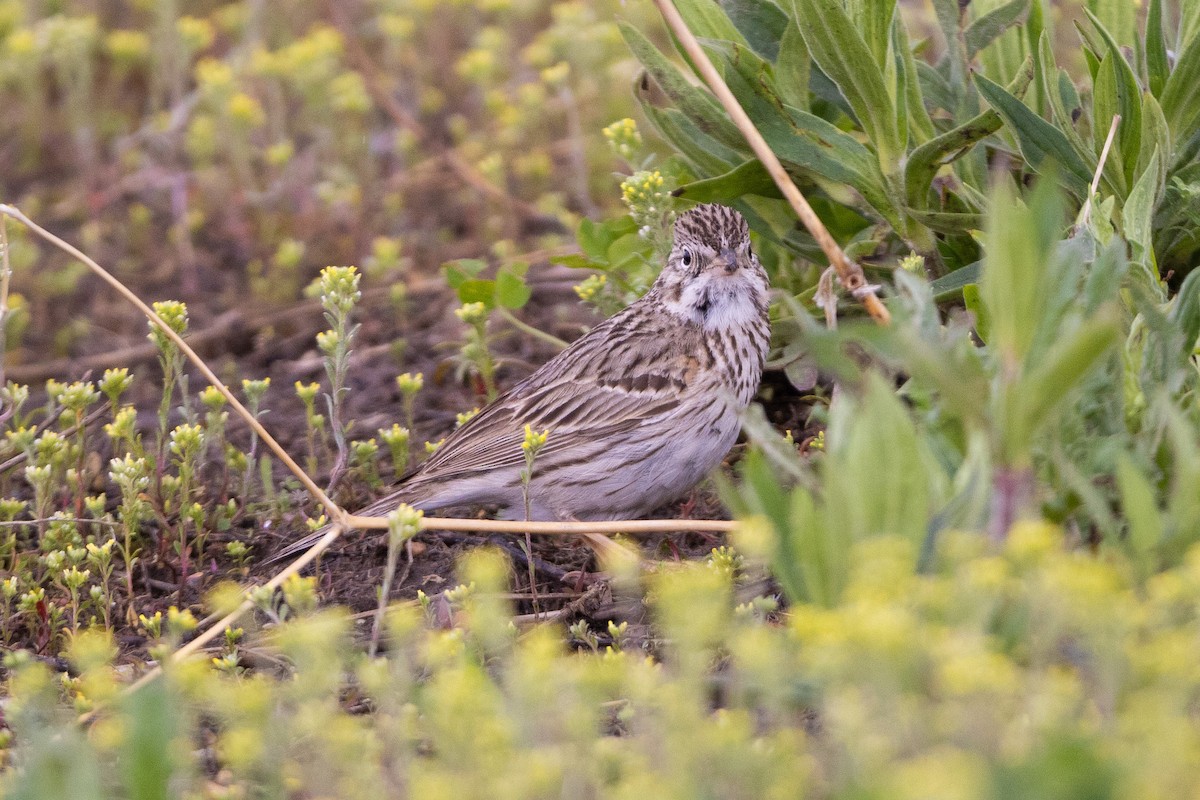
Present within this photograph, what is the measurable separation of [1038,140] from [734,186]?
1120mm

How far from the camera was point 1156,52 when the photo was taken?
4867mm

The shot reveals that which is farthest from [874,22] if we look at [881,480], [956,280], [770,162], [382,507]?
[382,507]

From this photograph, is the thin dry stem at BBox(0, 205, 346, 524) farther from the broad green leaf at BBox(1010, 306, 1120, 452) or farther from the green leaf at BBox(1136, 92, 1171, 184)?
the green leaf at BBox(1136, 92, 1171, 184)

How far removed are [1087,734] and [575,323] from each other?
184 inches

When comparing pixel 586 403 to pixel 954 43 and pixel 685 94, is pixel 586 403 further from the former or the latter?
pixel 954 43

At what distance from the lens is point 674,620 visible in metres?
2.72

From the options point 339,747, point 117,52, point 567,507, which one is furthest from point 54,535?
point 117,52

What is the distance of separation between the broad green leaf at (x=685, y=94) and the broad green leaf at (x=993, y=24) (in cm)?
88

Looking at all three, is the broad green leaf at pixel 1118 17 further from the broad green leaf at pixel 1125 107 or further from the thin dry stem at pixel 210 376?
the thin dry stem at pixel 210 376

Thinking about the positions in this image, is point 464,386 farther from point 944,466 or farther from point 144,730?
point 144,730

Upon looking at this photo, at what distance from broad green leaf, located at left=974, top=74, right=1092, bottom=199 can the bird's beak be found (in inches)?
42.9

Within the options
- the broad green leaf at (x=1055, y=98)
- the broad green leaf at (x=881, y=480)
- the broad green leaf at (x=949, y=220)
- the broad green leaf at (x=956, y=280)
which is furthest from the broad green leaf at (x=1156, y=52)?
the broad green leaf at (x=881, y=480)

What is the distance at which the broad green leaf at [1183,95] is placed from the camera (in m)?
4.67

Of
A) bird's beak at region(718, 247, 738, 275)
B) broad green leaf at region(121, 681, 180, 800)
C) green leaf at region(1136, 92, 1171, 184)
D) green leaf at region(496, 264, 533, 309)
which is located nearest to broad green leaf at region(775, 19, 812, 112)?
bird's beak at region(718, 247, 738, 275)
